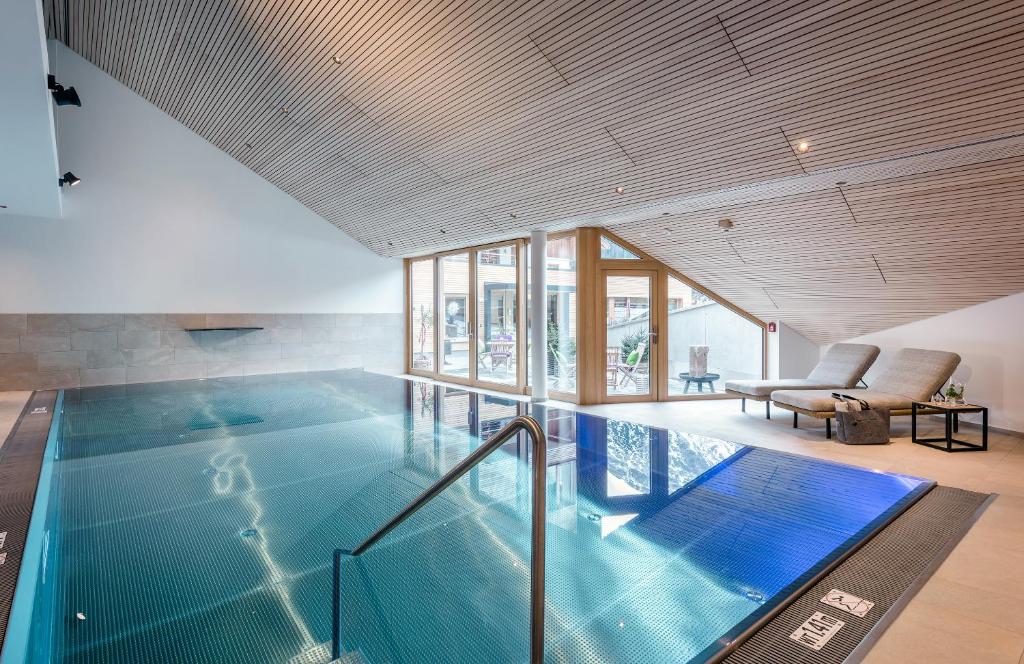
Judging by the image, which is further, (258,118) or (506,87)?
(258,118)

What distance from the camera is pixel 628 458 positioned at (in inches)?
191

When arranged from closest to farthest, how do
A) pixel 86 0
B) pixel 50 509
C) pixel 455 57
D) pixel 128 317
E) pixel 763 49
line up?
pixel 50 509
pixel 763 49
pixel 455 57
pixel 86 0
pixel 128 317

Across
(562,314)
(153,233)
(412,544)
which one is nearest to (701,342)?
(562,314)

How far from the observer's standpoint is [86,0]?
6.73m

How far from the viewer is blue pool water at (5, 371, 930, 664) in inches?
87.4

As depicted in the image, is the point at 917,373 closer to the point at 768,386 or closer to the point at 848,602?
the point at 768,386

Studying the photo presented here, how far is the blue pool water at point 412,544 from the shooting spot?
2.22m

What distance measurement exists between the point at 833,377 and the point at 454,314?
6461 mm

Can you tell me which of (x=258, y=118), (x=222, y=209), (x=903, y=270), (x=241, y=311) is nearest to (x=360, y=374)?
(x=241, y=311)

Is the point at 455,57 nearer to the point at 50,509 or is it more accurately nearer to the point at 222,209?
the point at 50,509

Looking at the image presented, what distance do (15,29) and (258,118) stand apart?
5144mm

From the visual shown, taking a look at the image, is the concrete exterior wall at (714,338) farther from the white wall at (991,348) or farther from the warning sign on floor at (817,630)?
the warning sign on floor at (817,630)

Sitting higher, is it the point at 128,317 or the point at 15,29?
the point at 15,29

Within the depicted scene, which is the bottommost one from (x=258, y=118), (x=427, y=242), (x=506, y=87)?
(x=427, y=242)
